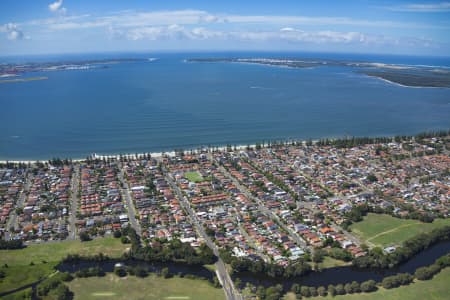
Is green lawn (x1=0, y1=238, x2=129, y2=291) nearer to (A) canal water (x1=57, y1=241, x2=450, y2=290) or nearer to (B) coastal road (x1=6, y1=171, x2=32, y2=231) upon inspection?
(A) canal water (x1=57, y1=241, x2=450, y2=290)

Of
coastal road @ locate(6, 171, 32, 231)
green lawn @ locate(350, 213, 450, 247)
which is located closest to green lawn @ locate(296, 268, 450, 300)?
green lawn @ locate(350, 213, 450, 247)

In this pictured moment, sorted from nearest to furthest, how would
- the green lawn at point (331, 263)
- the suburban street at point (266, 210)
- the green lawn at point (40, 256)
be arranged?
the green lawn at point (40, 256)
the green lawn at point (331, 263)
the suburban street at point (266, 210)

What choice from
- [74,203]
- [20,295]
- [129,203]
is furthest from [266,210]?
[20,295]

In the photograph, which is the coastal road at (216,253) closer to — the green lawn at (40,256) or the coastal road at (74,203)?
the green lawn at (40,256)

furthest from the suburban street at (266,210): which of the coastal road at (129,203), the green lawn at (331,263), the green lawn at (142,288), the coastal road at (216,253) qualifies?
the coastal road at (129,203)

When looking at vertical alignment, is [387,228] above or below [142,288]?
above

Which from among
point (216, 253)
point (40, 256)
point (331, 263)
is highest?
point (216, 253)

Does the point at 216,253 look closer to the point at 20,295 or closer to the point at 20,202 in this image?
the point at 20,295
